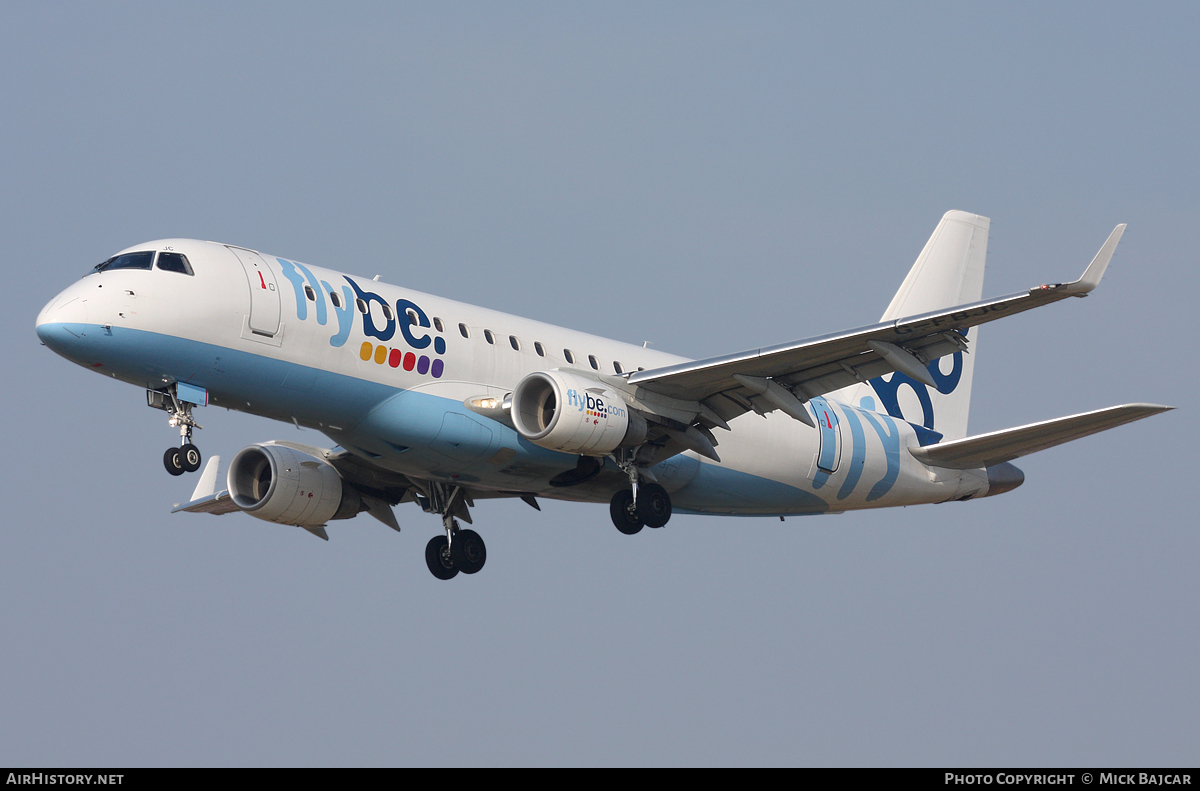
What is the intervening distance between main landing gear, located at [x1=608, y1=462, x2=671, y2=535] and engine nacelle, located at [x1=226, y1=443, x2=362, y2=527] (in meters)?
6.94

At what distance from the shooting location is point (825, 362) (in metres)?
30.7

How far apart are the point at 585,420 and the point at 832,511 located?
984 centimetres

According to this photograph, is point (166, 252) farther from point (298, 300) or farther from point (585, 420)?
point (585, 420)

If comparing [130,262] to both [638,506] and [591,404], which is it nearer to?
[591,404]

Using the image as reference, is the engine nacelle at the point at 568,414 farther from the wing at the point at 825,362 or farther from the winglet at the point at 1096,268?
the winglet at the point at 1096,268

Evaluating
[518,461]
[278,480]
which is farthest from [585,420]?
[278,480]

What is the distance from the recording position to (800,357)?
30234mm

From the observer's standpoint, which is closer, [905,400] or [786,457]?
[786,457]

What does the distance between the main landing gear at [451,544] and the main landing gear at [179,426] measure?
323 inches

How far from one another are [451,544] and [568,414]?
286 inches

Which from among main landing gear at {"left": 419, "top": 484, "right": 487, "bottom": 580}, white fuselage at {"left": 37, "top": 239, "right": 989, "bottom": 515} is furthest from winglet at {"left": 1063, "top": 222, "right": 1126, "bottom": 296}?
main landing gear at {"left": 419, "top": 484, "right": 487, "bottom": 580}
